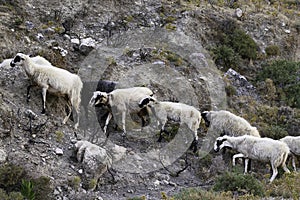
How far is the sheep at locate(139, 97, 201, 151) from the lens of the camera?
1529cm

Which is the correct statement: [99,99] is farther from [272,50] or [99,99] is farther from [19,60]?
[272,50]

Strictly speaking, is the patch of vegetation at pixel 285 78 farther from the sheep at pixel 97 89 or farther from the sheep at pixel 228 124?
the sheep at pixel 97 89

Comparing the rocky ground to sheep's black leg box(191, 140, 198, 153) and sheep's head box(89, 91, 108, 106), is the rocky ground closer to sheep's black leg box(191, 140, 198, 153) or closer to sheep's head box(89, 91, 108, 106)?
sheep's black leg box(191, 140, 198, 153)

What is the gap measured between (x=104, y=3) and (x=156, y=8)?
107 inches

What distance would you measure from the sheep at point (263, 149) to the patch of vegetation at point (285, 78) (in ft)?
22.0

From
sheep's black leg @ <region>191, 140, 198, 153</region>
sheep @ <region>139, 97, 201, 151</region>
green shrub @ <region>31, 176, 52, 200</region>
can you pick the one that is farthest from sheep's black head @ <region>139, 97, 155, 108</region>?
green shrub @ <region>31, 176, 52, 200</region>

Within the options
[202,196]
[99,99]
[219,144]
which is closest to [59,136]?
[99,99]

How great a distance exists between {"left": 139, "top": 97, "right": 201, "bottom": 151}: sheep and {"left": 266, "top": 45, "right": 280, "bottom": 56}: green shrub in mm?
9702

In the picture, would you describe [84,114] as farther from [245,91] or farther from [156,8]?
[156,8]

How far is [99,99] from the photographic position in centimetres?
1484

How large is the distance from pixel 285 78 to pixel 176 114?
829 cm

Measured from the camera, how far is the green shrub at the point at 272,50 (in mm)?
23562

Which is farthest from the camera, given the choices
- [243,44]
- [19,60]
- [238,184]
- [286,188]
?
[243,44]

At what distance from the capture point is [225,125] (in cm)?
1609
